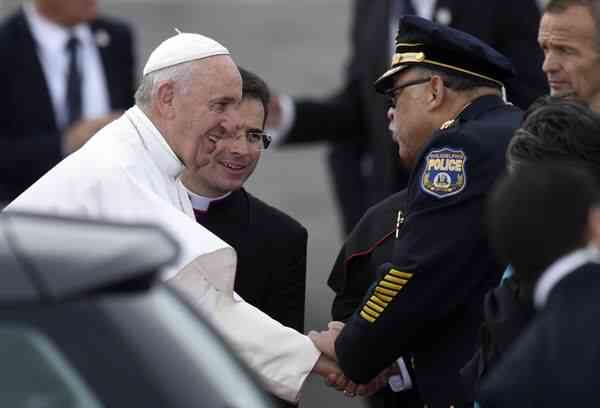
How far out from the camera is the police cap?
4.86m

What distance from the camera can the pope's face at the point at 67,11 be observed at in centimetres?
793

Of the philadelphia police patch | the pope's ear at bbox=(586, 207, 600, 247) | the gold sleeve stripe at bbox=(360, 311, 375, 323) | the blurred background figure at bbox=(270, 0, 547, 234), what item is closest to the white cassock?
the gold sleeve stripe at bbox=(360, 311, 375, 323)

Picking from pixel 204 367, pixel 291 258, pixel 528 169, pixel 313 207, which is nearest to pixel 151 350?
pixel 204 367

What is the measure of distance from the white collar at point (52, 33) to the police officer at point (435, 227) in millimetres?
3153

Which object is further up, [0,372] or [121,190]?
[0,372]

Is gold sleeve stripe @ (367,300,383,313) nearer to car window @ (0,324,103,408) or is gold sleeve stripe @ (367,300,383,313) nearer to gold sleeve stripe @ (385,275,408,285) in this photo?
gold sleeve stripe @ (385,275,408,285)

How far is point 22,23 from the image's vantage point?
25.9 ft

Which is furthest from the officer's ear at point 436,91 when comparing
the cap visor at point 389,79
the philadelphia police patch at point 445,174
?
the philadelphia police patch at point 445,174

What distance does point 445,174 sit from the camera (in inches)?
181

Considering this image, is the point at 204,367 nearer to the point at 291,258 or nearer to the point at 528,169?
the point at 528,169

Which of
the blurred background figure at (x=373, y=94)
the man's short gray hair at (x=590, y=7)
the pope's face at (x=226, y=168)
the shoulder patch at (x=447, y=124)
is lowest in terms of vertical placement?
the blurred background figure at (x=373, y=94)

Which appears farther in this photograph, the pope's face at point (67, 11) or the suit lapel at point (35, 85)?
the pope's face at point (67, 11)

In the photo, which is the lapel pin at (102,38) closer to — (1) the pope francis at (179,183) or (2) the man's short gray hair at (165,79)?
(1) the pope francis at (179,183)

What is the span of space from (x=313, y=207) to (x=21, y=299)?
915 centimetres
